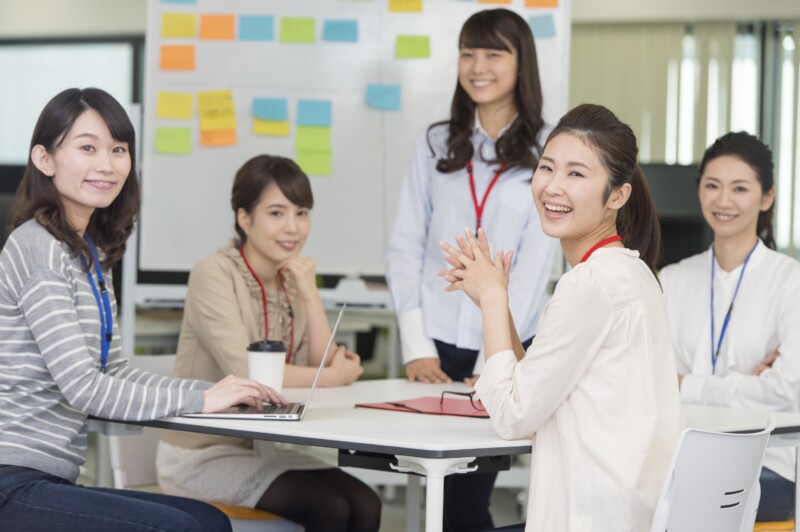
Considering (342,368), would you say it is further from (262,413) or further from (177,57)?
(177,57)

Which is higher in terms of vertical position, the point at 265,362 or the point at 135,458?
the point at 265,362

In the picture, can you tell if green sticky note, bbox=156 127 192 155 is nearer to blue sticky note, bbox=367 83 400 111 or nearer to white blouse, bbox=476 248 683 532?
blue sticky note, bbox=367 83 400 111

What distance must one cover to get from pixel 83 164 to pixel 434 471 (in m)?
→ 0.93

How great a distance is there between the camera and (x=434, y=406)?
2.11m

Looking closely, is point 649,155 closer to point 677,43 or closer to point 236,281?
point 677,43

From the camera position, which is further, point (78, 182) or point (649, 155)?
point (649, 155)

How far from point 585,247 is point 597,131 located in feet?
0.68

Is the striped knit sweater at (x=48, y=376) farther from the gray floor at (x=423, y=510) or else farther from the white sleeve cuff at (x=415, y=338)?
the gray floor at (x=423, y=510)

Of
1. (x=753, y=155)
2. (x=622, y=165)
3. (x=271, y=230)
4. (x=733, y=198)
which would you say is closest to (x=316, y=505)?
(x=271, y=230)

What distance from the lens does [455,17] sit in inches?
155

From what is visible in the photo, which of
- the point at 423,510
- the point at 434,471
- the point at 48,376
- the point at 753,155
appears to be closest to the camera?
the point at 434,471

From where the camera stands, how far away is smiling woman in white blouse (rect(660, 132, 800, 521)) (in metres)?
2.46

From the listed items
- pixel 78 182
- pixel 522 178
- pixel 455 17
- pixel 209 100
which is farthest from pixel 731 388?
pixel 209 100

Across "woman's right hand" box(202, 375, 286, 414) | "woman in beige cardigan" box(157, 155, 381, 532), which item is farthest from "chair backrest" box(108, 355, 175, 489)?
"woman's right hand" box(202, 375, 286, 414)
